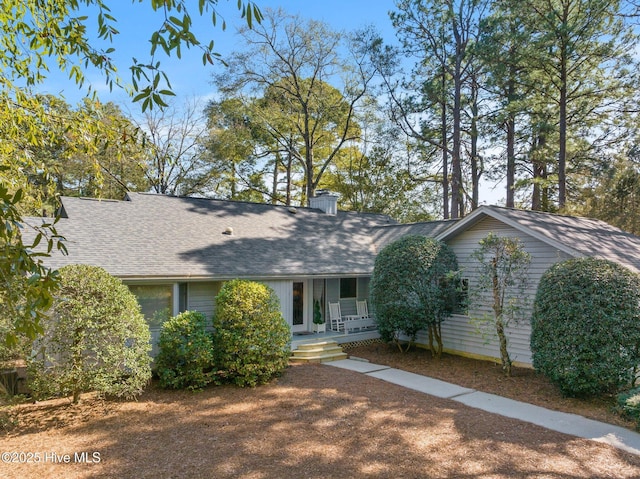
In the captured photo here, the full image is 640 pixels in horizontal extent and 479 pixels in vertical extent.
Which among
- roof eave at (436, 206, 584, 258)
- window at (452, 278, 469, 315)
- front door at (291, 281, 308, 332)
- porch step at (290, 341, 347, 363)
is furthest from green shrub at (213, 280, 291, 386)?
roof eave at (436, 206, 584, 258)

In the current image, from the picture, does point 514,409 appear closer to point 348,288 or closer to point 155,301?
point 348,288

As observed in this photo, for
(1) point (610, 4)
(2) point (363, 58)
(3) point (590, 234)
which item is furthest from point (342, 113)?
(3) point (590, 234)

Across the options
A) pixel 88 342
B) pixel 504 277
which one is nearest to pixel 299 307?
pixel 504 277

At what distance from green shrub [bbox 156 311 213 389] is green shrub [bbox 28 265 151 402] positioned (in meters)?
0.71

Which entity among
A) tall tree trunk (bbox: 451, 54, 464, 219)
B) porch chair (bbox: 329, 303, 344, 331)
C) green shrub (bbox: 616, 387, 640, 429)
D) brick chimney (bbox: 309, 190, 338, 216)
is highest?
tall tree trunk (bbox: 451, 54, 464, 219)

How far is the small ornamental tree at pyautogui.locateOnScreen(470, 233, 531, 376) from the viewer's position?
986 centimetres

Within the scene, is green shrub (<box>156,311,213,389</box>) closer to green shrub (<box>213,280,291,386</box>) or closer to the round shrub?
green shrub (<box>213,280,291,386</box>)

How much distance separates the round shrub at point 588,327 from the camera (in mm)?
7617

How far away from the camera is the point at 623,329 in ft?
25.0

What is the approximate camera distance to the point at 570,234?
10.6 m

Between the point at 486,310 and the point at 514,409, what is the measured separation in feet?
12.2

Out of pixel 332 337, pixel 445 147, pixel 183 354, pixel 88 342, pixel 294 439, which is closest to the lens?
pixel 294 439

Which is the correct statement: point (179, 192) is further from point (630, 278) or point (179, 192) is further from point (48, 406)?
point (630, 278)

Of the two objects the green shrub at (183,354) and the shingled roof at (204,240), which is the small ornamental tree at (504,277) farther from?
the green shrub at (183,354)
